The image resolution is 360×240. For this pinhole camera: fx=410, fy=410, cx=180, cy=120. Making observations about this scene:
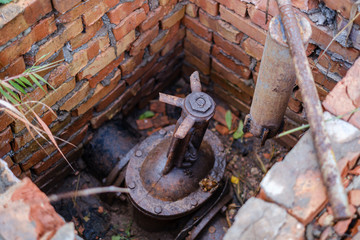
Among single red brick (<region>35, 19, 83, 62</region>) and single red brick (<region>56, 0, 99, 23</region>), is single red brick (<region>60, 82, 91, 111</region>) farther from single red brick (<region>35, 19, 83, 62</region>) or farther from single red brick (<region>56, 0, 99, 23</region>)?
single red brick (<region>56, 0, 99, 23</region>)

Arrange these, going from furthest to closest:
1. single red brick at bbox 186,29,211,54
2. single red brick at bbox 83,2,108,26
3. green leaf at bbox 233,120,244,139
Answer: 1. green leaf at bbox 233,120,244,139
2. single red brick at bbox 186,29,211,54
3. single red brick at bbox 83,2,108,26

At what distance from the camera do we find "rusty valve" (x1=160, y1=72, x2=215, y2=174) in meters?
2.05

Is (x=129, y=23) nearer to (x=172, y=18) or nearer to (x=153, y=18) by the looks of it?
(x=153, y=18)

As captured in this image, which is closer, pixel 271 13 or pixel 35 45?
pixel 35 45

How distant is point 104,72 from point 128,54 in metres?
0.23

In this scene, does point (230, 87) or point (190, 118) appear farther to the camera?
point (230, 87)

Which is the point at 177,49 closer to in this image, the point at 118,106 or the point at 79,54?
the point at 118,106

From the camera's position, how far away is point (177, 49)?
3.22 m

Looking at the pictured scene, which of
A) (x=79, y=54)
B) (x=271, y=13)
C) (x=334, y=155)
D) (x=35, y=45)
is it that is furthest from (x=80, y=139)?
(x=334, y=155)

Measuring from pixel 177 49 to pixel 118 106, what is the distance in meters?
0.66

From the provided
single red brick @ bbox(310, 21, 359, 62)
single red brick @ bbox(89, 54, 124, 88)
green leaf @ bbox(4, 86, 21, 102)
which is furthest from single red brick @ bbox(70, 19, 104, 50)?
single red brick @ bbox(310, 21, 359, 62)

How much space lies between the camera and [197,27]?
299cm

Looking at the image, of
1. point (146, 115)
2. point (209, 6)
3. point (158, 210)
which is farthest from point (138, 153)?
point (209, 6)

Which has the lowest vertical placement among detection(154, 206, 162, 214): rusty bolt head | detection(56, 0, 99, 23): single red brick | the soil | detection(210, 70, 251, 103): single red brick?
the soil
